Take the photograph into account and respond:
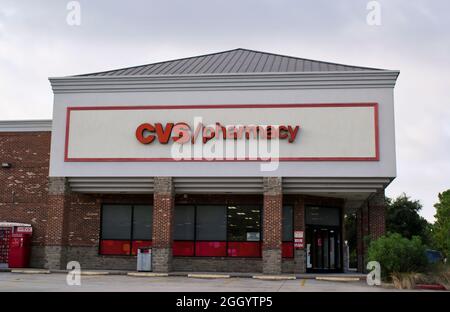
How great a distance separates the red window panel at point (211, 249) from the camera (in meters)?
31.5

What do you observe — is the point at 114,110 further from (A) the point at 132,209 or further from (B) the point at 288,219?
(B) the point at 288,219

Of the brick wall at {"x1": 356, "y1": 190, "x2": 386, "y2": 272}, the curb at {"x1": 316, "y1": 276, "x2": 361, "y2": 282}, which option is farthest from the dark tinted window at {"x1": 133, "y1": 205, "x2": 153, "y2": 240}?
the brick wall at {"x1": 356, "y1": 190, "x2": 386, "y2": 272}

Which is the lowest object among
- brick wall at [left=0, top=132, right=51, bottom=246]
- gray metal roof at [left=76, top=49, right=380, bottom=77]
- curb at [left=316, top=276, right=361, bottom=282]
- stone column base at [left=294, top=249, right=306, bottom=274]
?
curb at [left=316, top=276, right=361, bottom=282]

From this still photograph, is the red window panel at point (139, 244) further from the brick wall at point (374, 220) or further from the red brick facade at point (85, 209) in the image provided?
the brick wall at point (374, 220)

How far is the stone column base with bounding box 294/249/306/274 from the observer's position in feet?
100

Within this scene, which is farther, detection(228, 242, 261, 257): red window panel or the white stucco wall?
detection(228, 242, 261, 257): red window panel

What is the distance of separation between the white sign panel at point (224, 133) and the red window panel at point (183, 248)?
4.95 meters

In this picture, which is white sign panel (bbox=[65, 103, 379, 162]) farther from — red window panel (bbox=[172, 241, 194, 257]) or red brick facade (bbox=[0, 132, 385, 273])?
red window panel (bbox=[172, 241, 194, 257])

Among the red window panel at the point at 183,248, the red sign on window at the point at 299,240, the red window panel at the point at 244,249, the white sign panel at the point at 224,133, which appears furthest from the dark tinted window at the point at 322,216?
the red window panel at the point at 183,248

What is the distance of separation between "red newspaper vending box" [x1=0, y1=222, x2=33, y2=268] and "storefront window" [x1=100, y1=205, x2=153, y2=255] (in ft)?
12.7

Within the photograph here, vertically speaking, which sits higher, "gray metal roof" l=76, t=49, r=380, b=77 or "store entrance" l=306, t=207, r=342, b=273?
"gray metal roof" l=76, t=49, r=380, b=77

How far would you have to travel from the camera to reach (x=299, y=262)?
30.7 m

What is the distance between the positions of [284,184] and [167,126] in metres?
6.42
